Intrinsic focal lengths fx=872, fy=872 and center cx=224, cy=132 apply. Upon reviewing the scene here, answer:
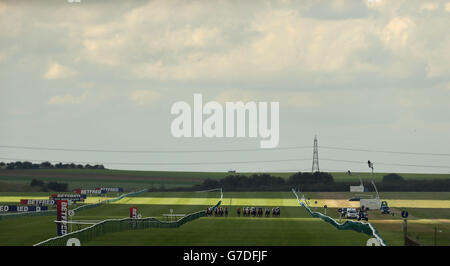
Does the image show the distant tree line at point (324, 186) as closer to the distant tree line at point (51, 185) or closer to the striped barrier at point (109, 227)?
the distant tree line at point (51, 185)

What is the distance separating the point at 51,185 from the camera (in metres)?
194

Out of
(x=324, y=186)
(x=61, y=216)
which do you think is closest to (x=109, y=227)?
(x=61, y=216)

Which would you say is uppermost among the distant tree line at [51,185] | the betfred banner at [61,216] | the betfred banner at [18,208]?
the distant tree line at [51,185]

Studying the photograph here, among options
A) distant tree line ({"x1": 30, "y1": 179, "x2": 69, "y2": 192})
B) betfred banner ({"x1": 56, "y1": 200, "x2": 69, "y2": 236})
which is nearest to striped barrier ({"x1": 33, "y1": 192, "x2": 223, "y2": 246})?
betfred banner ({"x1": 56, "y1": 200, "x2": 69, "y2": 236})

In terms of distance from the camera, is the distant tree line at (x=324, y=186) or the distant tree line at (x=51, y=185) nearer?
the distant tree line at (x=324, y=186)

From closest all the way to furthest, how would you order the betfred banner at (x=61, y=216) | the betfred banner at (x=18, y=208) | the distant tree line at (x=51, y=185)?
the betfred banner at (x=61, y=216)
the betfred banner at (x=18, y=208)
the distant tree line at (x=51, y=185)

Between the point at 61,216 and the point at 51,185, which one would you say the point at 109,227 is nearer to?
the point at 61,216

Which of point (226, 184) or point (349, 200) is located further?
point (226, 184)

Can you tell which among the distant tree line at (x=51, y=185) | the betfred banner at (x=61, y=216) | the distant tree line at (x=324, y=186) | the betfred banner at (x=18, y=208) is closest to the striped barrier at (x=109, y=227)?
the betfred banner at (x=61, y=216)

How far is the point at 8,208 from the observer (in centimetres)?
9212

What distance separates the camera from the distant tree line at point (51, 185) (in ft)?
625
